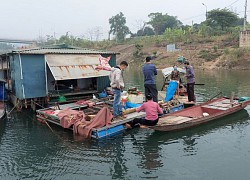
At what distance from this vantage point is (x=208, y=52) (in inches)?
1646

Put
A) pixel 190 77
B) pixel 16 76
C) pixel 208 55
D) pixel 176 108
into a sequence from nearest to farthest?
pixel 176 108 < pixel 190 77 < pixel 16 76 < pixel 208 55

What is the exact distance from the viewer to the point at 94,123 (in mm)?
8750

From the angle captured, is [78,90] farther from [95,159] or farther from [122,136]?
[95,159]

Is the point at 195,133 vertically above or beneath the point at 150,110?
beneath

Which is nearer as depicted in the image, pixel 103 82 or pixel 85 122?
pixel 85 122

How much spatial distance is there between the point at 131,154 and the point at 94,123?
5.96ft

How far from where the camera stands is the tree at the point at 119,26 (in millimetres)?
73562

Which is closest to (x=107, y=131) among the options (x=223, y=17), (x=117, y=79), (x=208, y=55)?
(x=117, y=79)

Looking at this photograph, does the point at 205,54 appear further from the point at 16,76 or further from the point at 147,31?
the point at 147,31

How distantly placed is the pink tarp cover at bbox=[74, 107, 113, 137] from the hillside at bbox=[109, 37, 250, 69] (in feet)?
101

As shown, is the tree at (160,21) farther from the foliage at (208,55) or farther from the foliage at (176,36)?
the foliage at (208,55)

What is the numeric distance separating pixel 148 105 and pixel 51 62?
6.26 m

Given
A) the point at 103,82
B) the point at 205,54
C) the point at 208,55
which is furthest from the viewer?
the point at 205,54

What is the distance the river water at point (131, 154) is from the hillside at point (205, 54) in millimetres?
28318
